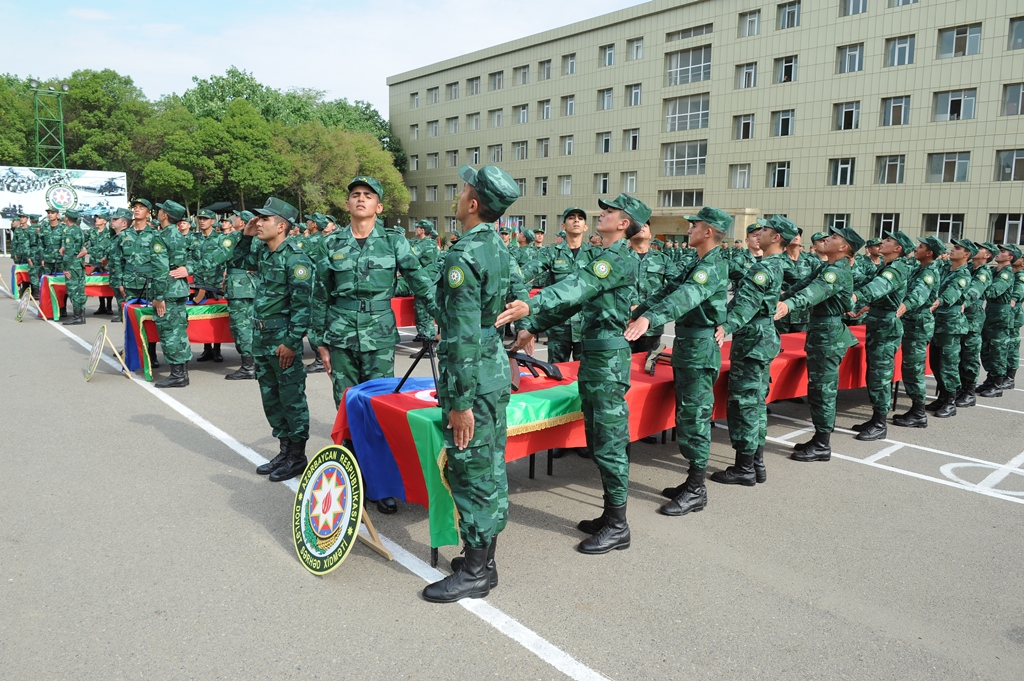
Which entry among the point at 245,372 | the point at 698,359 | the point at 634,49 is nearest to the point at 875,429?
the point at 698,359

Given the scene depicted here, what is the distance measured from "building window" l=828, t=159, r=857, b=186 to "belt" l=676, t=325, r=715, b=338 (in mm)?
30370

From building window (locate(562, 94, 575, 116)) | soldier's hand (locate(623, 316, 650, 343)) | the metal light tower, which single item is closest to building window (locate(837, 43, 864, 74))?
building window (locate(562, 94, 575, 116))

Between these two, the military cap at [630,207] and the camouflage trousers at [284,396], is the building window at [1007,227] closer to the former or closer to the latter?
the military cap at [630,207]

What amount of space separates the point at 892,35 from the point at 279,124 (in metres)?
34.9

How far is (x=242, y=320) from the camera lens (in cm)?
927

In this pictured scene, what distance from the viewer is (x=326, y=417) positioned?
725cm

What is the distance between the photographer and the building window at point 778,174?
32.9 m

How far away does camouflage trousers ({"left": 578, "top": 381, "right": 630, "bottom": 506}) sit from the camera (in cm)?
421

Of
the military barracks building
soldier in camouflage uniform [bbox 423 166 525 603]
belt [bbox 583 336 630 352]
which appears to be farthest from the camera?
the military barracks building

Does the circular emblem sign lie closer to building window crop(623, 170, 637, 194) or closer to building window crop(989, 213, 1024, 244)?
building window crop(989, 213, 1024, 244)

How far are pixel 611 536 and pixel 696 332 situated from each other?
157cm

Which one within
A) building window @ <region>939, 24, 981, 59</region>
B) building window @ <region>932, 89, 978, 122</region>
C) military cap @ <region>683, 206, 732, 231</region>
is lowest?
military cap @ <region>683, 206, 732, 231</region>

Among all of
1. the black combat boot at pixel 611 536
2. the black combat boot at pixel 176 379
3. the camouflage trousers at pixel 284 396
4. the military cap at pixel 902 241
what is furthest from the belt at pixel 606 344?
the black combat boot at pixel 176 379

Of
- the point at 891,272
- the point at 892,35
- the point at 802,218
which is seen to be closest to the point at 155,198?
the point at 802,218
